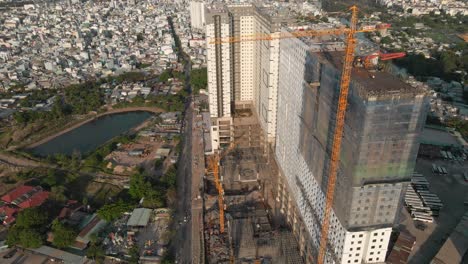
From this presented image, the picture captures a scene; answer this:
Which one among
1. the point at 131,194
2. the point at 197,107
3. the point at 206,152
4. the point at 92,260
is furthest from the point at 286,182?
the point at 197,107

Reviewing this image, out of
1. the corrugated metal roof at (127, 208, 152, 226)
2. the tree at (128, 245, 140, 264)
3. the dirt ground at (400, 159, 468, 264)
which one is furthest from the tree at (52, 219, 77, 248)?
the dirt ground at (400, 159, 468, 264)

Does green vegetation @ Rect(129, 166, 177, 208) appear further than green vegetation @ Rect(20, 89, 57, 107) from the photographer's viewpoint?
No

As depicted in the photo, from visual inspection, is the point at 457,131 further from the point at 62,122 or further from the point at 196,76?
the point at 62,122

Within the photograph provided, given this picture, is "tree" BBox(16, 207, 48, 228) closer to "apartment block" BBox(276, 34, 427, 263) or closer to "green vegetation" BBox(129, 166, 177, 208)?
"green vegetation" BBox(129, 166, 177, 208)

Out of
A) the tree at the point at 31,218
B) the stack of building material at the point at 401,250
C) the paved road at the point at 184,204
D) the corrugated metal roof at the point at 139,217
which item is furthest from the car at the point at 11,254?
the stack of building material at the point at 401,250

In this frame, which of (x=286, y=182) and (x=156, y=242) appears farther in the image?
(x=286, y=182)

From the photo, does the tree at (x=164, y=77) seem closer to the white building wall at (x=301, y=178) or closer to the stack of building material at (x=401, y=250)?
the white building wall at (x=301, y=178)
